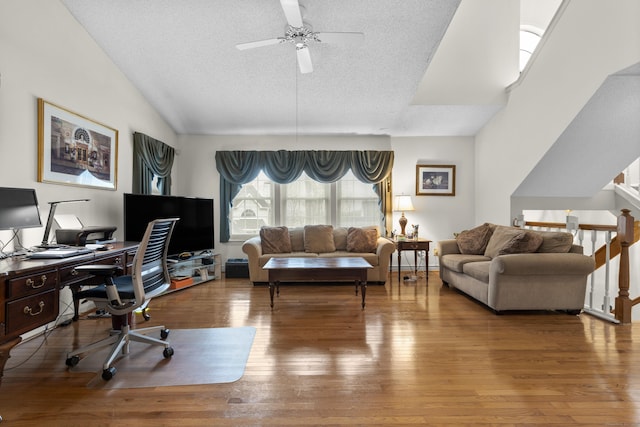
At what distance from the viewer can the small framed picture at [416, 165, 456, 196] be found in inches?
232

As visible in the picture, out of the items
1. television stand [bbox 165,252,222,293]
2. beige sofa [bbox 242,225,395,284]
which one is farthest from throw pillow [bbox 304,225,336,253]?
television stand [bbox 165,252,222,293]

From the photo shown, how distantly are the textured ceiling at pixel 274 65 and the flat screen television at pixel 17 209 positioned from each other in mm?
2007

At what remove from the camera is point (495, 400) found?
1.94m

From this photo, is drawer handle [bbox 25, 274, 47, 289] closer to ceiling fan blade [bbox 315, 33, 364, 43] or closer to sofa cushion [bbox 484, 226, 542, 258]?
ceiling fan blade [bbox 315, 33, 364, 43]

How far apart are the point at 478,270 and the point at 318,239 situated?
2.37m

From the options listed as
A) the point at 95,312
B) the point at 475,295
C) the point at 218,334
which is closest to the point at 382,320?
the point at 475,295

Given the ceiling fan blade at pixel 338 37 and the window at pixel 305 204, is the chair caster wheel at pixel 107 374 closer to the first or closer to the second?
the ceiling fan blade at pixel 338 37

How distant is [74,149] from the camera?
3.39m

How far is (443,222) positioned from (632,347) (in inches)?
134

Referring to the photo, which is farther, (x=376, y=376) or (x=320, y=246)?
(x=320, y=246)

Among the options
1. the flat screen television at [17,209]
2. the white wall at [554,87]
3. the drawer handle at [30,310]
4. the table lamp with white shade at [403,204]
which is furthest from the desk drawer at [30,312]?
the white wall at [554,87]

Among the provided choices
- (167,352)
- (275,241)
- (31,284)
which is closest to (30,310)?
(31,284)

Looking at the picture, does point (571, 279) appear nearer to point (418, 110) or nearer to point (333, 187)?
point (418, 110)

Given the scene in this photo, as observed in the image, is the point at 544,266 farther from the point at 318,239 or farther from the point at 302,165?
the point at 302,165
